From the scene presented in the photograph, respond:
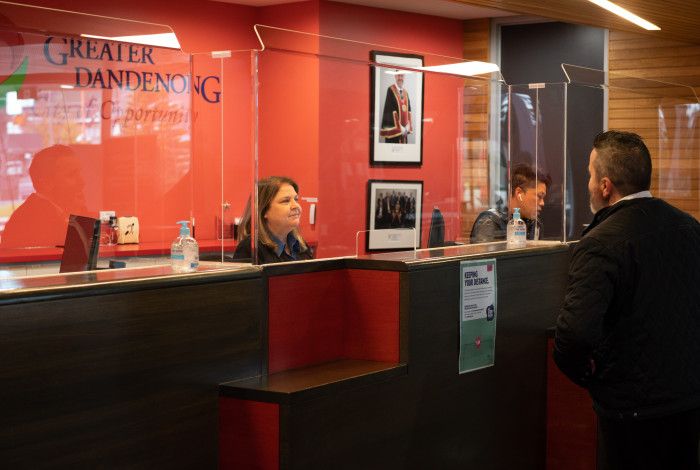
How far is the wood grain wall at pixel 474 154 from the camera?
14.8 ft

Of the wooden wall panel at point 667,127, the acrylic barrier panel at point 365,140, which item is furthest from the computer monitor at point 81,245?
the wooden wall panel at point 667,127

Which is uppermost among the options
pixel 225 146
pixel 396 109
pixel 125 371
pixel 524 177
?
pixel 396 109

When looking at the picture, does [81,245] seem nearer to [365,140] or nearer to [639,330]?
[365,140]

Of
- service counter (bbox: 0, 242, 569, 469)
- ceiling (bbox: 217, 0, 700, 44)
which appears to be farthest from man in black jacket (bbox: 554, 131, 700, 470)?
ceiling (bbox: 217, 0, 700, 44)

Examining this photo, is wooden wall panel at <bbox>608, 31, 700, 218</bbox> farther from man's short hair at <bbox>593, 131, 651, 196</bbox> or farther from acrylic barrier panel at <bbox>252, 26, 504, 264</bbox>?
man's short hair at <bbox>593, 131, 651, 196</bbox>

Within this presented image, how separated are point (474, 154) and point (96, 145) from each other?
1.80 metres

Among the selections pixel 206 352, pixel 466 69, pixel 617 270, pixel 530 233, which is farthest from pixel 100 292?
pixel 530 233

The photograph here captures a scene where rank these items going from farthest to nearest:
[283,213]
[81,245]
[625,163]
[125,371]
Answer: [283,213] → [81,245] → [625,163] → [125,371]

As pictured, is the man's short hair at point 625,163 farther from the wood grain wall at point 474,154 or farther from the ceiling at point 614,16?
the ceiling at point 614,16

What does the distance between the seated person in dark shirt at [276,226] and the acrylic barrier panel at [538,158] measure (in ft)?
4.93

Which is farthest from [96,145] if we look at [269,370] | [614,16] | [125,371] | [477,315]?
[614,16]

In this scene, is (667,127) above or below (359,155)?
above

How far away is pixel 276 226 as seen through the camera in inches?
139

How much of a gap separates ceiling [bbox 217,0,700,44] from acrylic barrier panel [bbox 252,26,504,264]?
136 centimetres
